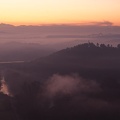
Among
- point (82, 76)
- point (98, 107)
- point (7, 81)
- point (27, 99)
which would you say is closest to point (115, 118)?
point (98, 107)

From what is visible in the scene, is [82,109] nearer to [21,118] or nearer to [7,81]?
[21,118]

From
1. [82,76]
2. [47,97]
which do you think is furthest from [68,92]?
[82,76]

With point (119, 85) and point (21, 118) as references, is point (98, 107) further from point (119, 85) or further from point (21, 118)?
point (119, 85)

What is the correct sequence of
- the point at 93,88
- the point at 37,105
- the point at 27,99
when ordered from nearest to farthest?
the point at 37,105 < the point at 27,99 < the point at 93,88

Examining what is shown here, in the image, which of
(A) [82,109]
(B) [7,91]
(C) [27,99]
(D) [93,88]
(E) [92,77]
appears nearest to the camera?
(A) [82,109]

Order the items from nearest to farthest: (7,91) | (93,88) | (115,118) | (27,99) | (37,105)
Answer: (115,118) < (37,105) < (27,99) < (93,88) < (7,91)

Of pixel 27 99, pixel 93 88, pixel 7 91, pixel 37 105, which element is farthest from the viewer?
pixel 7 91

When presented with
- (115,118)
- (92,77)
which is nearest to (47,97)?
(115,118)

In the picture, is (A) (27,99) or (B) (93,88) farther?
(B) (93,88)

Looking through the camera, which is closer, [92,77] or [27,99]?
[27,99]
